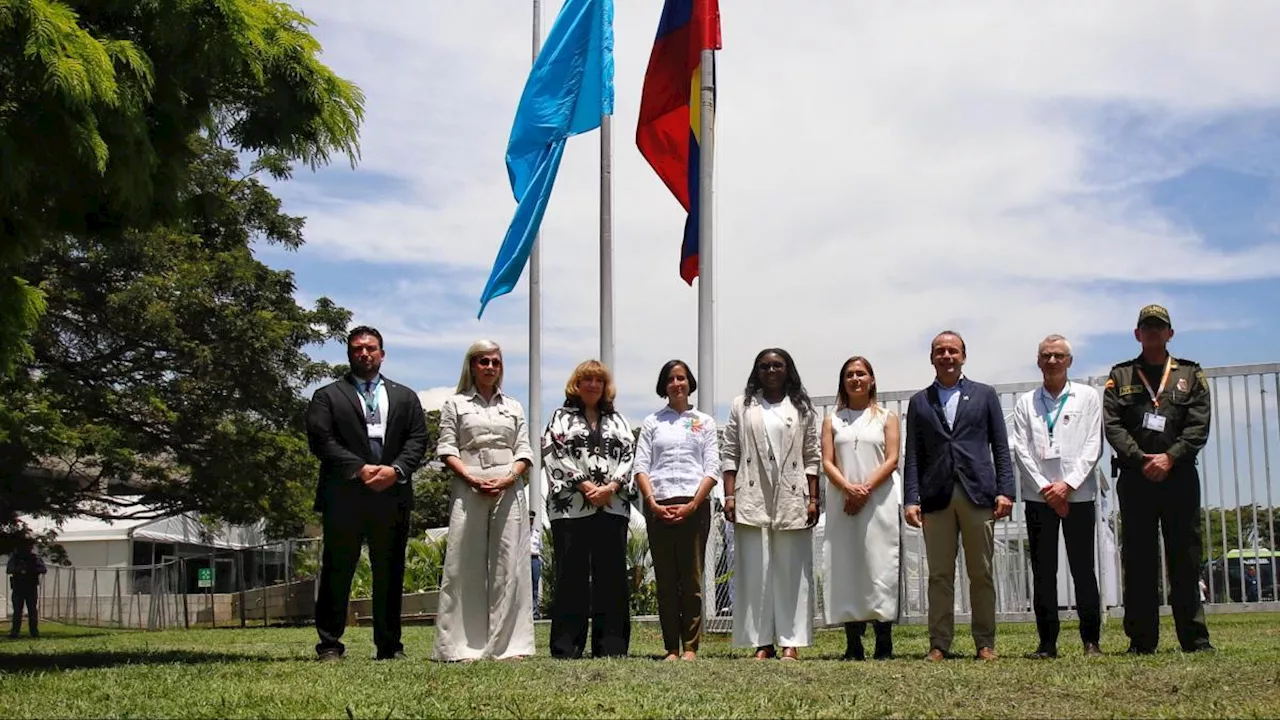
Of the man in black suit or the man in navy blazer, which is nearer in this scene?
the man in navy blazer

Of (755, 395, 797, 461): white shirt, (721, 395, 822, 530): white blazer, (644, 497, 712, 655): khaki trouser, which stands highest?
(755, 395, 797, 461): white shirt

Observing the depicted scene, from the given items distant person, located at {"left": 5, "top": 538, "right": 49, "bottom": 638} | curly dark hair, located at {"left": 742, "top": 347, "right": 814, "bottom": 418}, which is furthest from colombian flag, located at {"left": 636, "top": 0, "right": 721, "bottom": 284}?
distant person, located at {"left": 5, "top": 538, "right": 49, "bottom": 638}

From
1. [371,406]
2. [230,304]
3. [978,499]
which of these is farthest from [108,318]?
[978,499]

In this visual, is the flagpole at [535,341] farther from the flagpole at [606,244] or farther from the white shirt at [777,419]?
the white shirt at [777,419]

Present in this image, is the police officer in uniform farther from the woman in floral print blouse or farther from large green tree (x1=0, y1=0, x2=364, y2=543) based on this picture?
large green tree (x1=0, y1=0, x2=364, y2=543)

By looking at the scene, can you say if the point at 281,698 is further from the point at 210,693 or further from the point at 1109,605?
the point at 1109,605

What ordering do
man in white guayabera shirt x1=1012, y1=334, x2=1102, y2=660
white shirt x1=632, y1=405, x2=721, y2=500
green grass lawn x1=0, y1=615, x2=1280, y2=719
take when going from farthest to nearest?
1. white shirt x1=632, y1=405, x2=721, y2=500
2. man in white guayabera shirt x1=1012, y1=334, x2=1102, y2=660
3. green grass lawn x1=0, y1=615, x2=1280, y2=719

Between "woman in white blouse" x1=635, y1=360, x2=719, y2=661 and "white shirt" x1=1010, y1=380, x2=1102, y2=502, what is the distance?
1.92 meters

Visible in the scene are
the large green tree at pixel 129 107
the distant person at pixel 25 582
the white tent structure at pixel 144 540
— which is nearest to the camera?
the large green tree at pixel 129 107

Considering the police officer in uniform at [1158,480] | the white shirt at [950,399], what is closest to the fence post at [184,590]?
the white shirt at [950,399]

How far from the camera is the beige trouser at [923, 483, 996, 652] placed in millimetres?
8477

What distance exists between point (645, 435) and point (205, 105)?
11.1 feet

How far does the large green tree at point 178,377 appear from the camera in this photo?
23922 millimetres

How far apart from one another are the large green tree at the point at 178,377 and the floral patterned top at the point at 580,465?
16.0 m
